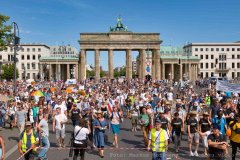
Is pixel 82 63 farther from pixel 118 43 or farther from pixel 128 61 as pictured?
pixel 128 61

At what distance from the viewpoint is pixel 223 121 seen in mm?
13641

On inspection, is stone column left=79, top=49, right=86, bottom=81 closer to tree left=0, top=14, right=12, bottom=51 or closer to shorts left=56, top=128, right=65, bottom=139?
tree left=0, top=14, right=12, bottom=51

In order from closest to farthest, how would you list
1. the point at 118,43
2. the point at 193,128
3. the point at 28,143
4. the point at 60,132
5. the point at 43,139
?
the point at 28,143
the point at 43,139
the point at 193,128
the point at 60,132
the point at 118,43

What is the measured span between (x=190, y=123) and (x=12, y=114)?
11.1 meters

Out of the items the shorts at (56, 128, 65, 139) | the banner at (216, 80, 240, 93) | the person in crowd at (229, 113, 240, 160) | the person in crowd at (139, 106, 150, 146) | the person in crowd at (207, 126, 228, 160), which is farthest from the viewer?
the banner at (216, 80, 240, 93)

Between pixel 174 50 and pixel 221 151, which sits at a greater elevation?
pixel 174 50

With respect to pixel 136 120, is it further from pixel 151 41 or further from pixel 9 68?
pixel 9 68

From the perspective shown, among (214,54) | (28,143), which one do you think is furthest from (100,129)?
(214,54)

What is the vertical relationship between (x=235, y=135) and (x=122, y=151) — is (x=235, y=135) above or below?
above

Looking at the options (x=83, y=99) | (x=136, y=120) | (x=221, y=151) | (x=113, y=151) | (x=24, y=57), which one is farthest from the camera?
(x=24, y=57)

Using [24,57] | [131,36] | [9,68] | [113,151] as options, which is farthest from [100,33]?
[113,151]

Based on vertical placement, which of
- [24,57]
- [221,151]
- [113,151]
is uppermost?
[24,57]

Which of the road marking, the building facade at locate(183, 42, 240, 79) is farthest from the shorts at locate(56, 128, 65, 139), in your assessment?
the building facade at locate(183, 42, 240, 79)

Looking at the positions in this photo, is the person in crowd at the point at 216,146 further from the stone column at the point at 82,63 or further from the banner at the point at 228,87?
the stone column at the point at 82,63
